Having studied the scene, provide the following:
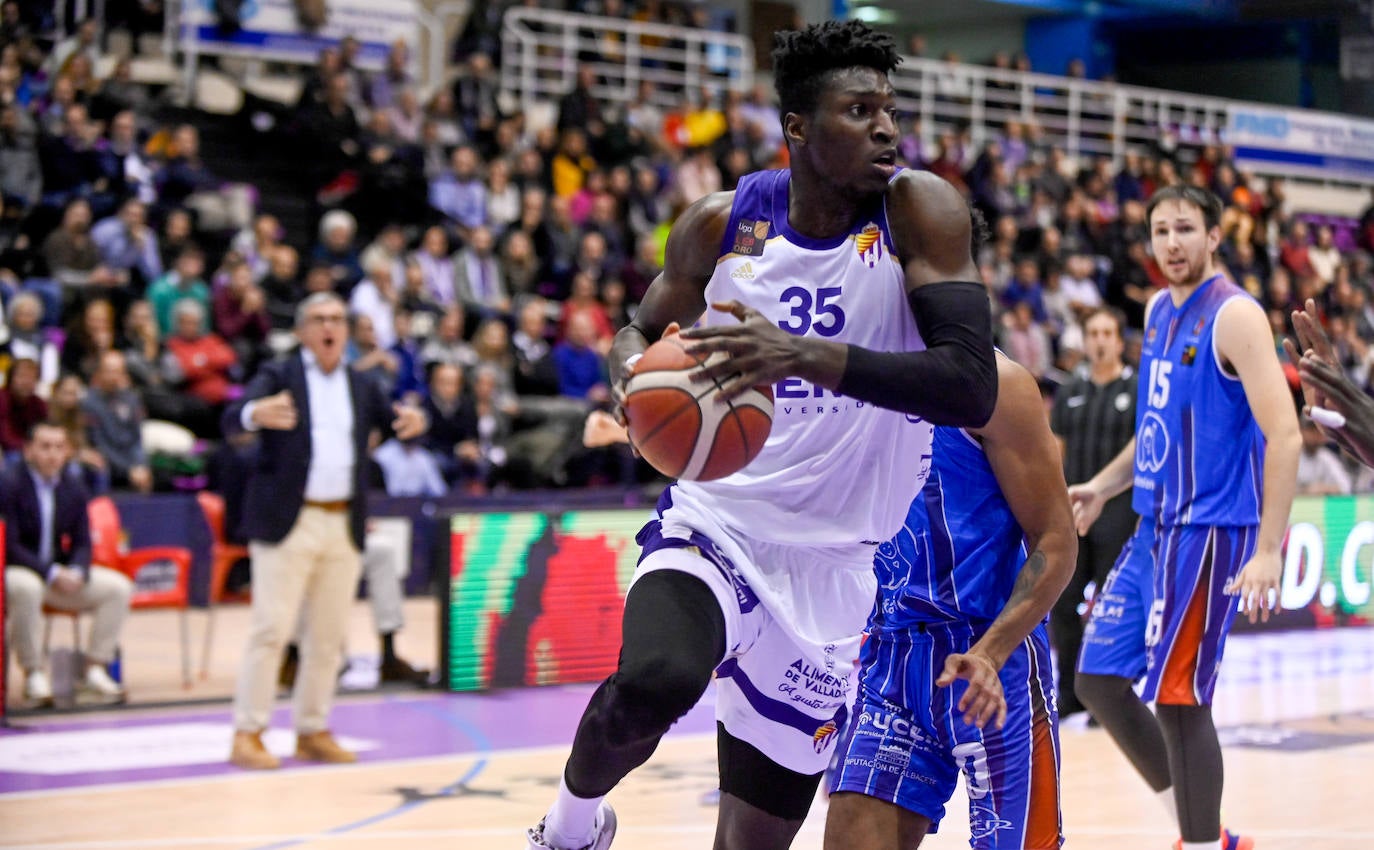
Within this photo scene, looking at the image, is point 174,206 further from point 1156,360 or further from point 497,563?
point 1156,360

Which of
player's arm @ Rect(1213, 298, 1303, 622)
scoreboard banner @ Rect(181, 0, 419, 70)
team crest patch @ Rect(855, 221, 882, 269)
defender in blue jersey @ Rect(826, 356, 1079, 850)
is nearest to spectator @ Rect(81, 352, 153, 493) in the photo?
scoreboard banner @ Rect(181, 0, 419, 70)

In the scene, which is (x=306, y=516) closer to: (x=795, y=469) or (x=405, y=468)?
(x=795, y=469)

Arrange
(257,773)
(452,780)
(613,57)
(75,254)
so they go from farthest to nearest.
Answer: (613,57), (75,254), (257,773), (452,780)

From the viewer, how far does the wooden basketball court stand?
20.6ft

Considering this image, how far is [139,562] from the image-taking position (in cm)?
958

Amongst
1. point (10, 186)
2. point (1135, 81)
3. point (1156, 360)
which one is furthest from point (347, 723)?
point (1135, 81)

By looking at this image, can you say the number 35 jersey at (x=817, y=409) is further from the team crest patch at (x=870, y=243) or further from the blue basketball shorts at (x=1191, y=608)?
the blue basketball shorts at (x=1191, y=608)

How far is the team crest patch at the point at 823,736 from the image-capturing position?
3.88m

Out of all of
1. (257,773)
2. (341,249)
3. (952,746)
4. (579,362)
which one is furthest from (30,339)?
(952,746)

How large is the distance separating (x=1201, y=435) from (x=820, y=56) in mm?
2268

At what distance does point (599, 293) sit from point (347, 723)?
24.7 feet

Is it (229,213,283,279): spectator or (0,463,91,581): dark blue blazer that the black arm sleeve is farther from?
(229,213,283,279): spectator

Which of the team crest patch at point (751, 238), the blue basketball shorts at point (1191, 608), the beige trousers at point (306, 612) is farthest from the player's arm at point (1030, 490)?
the beige trousers at point (306, 612)

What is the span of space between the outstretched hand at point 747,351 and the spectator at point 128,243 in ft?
35.7
